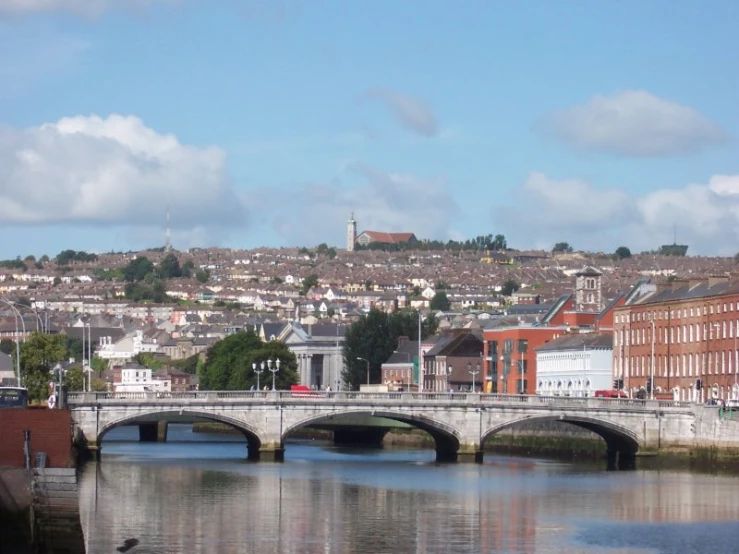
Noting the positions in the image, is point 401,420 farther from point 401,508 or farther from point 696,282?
point 401,508

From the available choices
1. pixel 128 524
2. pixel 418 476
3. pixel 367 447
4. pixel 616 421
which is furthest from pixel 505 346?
pixel 128 524

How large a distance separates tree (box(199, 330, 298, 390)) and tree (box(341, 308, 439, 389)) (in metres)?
6.74

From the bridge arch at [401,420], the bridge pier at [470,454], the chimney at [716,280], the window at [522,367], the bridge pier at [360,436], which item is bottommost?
the bridge pier at [470,454]

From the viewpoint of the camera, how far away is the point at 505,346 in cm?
15425

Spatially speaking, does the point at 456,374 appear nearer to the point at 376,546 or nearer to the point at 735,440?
the point at 735,440

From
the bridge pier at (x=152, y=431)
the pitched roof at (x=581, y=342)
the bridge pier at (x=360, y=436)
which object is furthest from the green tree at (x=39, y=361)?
the pitched roof at (x=581, y=342)

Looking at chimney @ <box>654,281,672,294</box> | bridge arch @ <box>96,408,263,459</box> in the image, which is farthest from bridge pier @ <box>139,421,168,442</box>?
bridge arch @ <box>96,408,263,459</box>

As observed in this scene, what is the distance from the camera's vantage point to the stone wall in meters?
57.3

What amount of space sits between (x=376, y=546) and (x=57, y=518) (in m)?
11.5

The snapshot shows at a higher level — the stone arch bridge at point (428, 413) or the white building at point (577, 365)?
the white building at point (577, 365)

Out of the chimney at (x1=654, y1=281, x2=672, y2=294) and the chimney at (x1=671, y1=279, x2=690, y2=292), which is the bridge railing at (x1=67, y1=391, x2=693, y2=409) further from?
the chimney at (x1=654, y1=281, x2=672, y2=294)

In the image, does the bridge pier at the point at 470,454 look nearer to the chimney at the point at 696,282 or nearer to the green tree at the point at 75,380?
the chimney at the point at 696,282

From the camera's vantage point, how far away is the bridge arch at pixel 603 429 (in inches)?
3969

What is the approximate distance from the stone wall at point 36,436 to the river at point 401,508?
3148 mm
